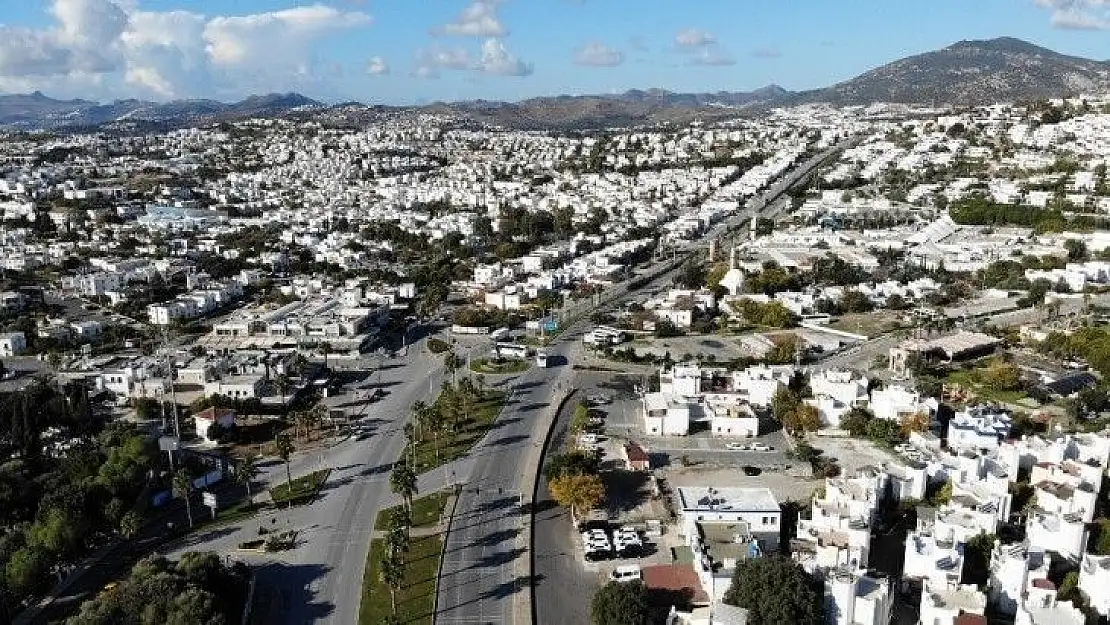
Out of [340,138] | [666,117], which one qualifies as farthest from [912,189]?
[666,117]

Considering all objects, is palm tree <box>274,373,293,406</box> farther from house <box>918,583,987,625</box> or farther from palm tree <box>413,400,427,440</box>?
house <box>918,583,987,625</box>

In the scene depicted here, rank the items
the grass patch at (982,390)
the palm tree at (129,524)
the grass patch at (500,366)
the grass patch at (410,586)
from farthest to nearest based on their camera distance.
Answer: the grass patch at (500,366)
the grass patch at (982,390)
the palm tree at (129,524)
the grass patch at (410,586)

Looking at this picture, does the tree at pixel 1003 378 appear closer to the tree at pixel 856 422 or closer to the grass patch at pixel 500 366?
the tree at pixel 856 422

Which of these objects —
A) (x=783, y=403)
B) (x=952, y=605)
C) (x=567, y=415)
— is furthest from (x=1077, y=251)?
(x=952, y=605)

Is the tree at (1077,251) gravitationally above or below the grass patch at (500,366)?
above

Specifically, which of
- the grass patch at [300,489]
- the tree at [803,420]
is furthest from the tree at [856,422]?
the grass patch at [300,489]

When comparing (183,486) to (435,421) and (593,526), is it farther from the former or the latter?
(593,526)

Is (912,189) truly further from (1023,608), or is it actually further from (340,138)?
(340,138)
